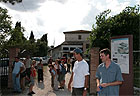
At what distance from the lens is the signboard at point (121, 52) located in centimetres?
629

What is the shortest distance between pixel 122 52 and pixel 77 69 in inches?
95.1

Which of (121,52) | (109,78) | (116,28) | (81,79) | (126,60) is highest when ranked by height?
(116,28)

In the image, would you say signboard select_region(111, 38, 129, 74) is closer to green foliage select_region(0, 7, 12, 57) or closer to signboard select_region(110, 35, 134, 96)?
signboard select_region(110, 35, 134, 96)

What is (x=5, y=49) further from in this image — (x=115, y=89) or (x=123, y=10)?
(x=115, y=89)

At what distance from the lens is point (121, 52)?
256 inches

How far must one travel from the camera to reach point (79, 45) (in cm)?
6156

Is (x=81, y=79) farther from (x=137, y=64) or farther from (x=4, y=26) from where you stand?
(x=4, y=26)

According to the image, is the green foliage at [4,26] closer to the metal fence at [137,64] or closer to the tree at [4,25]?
the tree at [4,25]

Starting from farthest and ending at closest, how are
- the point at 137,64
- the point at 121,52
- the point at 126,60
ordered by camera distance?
1. the point at 137,64
2. the point at 121,52
3. the point at 126,60

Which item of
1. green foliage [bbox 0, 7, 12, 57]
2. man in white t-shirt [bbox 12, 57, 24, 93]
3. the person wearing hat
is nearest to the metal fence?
the person wearing hat

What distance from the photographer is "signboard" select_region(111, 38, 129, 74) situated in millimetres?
6285

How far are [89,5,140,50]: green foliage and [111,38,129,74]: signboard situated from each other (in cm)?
783

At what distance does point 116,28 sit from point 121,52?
899 cm

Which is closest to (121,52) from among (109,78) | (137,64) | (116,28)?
(137,64)
